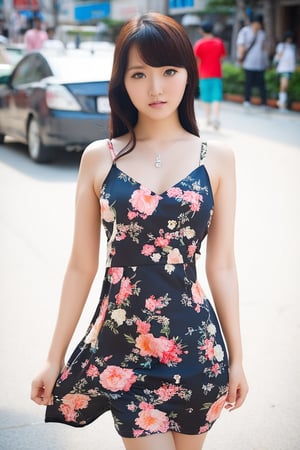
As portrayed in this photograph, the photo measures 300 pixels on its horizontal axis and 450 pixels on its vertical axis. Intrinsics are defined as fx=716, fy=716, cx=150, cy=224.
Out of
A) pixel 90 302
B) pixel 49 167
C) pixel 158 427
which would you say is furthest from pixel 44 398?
pixel 49 167

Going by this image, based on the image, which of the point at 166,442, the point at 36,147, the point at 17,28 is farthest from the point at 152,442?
the point at 17,28

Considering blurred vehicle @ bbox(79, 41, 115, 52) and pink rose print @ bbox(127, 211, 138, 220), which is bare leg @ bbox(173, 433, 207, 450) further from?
blurred vehicle @ bbox(79, 41, 115, 52)

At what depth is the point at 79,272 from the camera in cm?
209

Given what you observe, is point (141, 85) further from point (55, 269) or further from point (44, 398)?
point (55, 269)

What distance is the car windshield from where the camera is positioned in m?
9.05

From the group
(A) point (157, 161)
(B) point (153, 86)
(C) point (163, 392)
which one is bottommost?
(C) point (163, 392)

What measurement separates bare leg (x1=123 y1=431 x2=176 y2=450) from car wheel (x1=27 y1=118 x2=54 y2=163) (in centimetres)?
781

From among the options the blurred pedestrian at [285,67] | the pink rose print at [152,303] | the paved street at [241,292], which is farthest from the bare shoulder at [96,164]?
the blurred pedestrian at [285,67]

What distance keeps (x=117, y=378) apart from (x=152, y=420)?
0.14 m

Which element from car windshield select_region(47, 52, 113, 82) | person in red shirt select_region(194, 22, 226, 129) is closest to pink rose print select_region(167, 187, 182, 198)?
car windshield select_region(47, 52, 113, 82)

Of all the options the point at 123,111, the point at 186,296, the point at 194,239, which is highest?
the point at 123,111

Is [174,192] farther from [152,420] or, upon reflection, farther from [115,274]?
[152,420]

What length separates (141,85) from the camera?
2033 mm

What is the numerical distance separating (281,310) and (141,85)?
9.64ft
